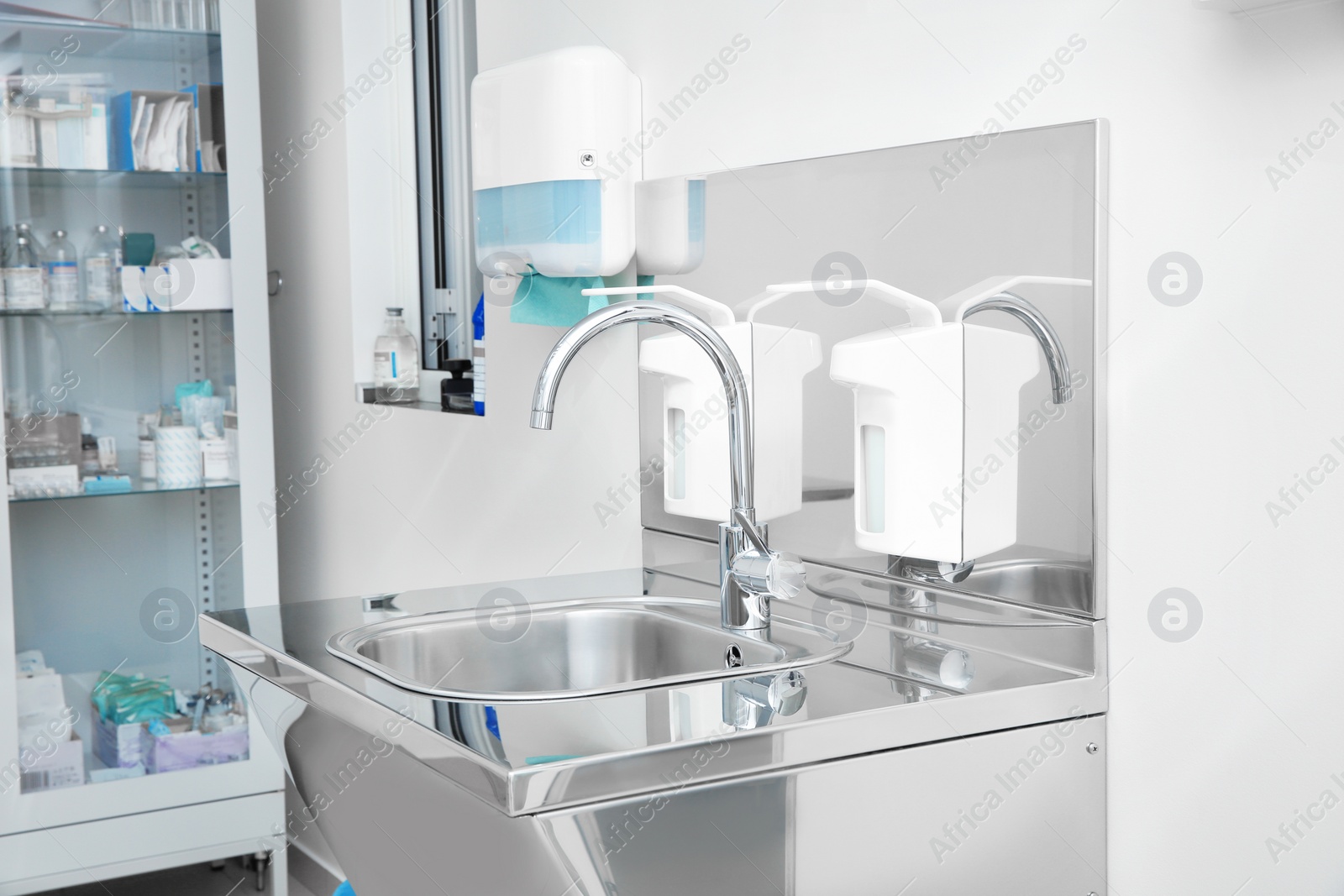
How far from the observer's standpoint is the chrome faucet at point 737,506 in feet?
3.48

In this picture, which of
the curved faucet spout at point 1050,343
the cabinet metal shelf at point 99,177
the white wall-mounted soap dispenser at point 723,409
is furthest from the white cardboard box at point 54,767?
the curved faucet spout at point 1050,343

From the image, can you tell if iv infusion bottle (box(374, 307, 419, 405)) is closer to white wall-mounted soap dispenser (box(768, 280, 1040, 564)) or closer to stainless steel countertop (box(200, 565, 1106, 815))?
stainless steel countertop (box(200, 565, 1106, 815))

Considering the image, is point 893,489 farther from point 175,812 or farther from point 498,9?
point 175,812

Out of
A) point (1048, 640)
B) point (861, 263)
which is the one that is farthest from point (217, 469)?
point (1048, 640)

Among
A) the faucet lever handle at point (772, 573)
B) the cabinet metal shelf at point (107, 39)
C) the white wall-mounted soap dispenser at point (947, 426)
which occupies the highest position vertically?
the cabinet metal shelf at point (107, 39)

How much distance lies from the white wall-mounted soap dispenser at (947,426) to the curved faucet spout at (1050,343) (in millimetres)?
11

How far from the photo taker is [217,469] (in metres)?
2.42

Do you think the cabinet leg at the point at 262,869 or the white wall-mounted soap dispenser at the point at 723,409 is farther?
the cabinet leg at the point at 262,869

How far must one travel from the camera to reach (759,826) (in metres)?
0.87

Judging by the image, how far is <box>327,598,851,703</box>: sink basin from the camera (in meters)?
1.16

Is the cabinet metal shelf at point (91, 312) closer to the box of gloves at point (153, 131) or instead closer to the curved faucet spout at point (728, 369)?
the box of gloves at point (153, 131)

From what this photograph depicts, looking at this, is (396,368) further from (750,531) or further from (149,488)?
(750,531)

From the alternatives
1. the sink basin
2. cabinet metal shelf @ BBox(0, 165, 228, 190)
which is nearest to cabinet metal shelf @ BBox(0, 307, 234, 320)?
cabinet metal shelf @ BBox(0, 165, 228, 190)

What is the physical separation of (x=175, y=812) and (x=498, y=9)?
1.57 meters
